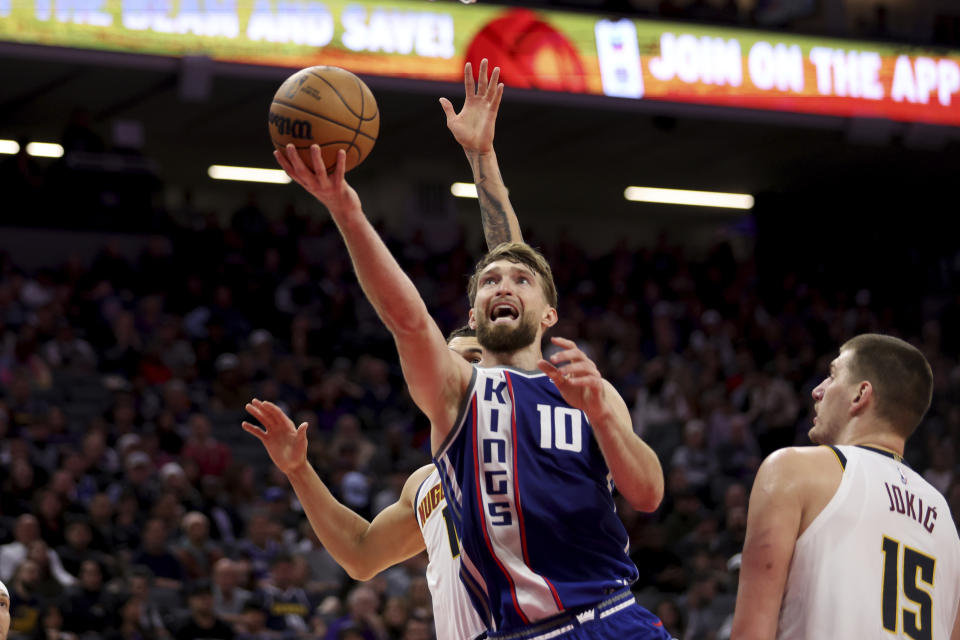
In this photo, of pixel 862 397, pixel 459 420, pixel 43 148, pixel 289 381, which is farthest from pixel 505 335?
pixel 43 148

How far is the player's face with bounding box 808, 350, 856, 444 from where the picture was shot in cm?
401

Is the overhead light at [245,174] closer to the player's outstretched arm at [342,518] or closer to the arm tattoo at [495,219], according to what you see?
the arm tattoo at [495,219]

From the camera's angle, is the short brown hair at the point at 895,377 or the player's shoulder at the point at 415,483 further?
the player's shoulder at the point at 415,483

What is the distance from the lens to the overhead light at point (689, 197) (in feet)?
83.7

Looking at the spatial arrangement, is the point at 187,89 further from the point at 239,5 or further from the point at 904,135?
the point at 904,135

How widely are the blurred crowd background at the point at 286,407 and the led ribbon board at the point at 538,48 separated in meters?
2.92

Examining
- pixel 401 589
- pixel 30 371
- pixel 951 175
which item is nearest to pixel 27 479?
pixel 30 371

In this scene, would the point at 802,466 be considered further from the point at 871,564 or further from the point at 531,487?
the point at 531,487

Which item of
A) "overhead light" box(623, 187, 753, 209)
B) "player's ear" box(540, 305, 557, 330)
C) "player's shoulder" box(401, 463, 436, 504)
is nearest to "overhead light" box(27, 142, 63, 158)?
"overhead light" box(623, 187, 753, 209)

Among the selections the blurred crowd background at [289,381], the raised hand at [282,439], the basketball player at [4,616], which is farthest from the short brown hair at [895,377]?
the blurred crowd background at [289,381]

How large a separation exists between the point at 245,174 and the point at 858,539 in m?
21.8

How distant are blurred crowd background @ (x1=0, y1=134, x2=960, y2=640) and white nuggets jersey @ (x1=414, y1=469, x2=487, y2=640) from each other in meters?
5.84

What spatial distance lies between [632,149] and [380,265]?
19830 millimetres

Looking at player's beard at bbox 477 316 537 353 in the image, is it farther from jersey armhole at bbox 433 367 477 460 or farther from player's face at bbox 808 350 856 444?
player's face at bbox 808 350 856 444
